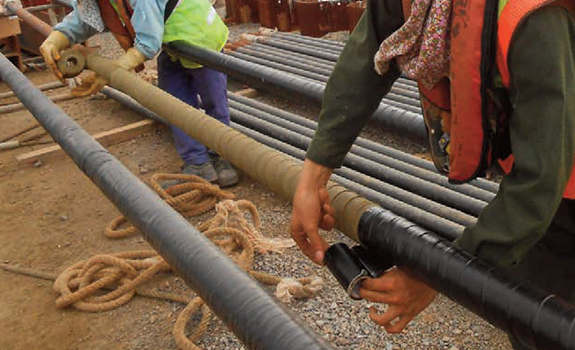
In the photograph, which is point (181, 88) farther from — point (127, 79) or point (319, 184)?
point (319, 184)

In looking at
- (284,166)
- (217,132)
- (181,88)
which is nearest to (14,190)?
(181,88)

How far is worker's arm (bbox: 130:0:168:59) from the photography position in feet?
12.0

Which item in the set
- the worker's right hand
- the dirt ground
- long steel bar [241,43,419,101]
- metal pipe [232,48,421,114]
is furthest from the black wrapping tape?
long steel bar [241,43,419,101]

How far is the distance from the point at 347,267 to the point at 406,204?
65.1 inches

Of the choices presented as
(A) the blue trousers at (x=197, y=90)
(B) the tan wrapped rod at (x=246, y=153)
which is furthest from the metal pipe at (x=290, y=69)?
(B) the tan wrapped rod at (x=246, y=153)

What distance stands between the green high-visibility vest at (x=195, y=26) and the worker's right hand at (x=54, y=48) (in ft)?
2.32

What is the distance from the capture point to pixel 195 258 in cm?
167

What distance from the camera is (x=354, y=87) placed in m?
1.66

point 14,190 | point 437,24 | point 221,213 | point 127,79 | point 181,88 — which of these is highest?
point 437,24

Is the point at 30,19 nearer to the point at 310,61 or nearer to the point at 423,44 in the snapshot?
the point at 310,61

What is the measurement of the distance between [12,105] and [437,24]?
229 inches

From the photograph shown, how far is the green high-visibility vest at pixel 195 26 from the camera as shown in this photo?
391cm

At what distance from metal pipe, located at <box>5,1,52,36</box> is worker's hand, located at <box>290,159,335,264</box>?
11.8 feet

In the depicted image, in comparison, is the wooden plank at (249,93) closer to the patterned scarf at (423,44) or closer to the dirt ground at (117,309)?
the dirt ground at (117,309)
